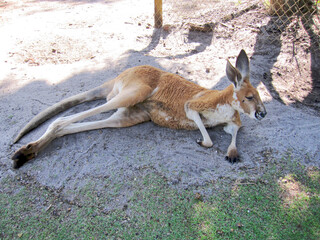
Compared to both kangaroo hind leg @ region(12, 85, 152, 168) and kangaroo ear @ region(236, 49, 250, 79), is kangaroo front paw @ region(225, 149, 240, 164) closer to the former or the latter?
kangaroo ear @ region(236, 49, 250, 79)

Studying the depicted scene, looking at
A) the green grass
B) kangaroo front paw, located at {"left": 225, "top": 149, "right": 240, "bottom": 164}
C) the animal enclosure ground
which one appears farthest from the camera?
kangaroo front paw, located at {"left": 225, "top": 149, "right": 240, "bottom": 164}

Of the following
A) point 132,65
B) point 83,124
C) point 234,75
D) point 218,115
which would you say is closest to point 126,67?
point 132,65

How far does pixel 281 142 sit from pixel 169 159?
1.30m

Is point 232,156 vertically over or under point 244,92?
under

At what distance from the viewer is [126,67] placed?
15.1 feet

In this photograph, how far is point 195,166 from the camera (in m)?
2.75

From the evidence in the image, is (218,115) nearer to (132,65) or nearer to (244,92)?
(244,92)

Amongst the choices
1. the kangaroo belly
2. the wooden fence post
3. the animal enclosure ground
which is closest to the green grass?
the animal enclosure ground

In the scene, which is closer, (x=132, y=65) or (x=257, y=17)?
(x=132, y=65)

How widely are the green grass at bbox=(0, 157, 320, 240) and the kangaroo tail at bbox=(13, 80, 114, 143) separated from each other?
751 mm

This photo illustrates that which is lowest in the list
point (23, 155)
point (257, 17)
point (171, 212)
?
point (23, 155)

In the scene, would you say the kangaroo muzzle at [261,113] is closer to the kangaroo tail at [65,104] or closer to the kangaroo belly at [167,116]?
the kangaroo belly at [167,116]

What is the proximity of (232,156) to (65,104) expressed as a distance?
213 cm

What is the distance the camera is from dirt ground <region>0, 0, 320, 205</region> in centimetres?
275
